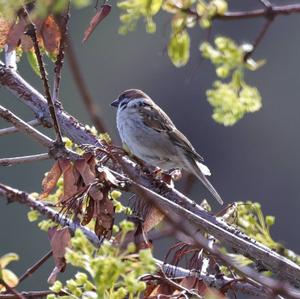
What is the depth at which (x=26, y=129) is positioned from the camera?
7.54 feet

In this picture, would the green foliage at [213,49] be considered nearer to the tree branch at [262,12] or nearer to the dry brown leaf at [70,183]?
the tree branch at [262,12]

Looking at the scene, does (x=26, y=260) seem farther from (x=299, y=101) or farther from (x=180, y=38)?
(x=180, y=38)

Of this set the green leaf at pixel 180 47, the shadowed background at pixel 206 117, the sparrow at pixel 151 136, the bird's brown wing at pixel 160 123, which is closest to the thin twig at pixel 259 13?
the green leaf at pixel 180 47

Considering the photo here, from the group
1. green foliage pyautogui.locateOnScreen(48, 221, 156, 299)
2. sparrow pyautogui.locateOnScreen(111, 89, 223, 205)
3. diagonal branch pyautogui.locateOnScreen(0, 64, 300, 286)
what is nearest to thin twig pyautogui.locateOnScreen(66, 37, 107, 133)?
green foliage pyautogui.locateOnScreen(48, 221, 156, 299)

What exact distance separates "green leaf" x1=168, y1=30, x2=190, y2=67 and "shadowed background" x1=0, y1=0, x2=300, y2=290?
37.4ft

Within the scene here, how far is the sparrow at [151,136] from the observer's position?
16.1 feet

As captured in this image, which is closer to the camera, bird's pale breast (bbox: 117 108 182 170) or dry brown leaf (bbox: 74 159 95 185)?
dry brown leaf (bbox: 74 159 95 185)

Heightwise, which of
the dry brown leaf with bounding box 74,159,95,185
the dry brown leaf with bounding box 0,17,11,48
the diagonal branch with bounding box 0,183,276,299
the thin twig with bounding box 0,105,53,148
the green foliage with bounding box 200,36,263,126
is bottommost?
the diagonal branch with bounding box 0,183,276,299

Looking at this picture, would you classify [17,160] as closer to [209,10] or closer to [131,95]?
[209,10]

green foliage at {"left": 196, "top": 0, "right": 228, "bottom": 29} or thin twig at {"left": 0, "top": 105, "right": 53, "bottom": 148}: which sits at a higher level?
green foliage at {"left": 196, "top": 0, "right": 228, "bottom": 29}

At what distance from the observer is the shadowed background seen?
567 inches

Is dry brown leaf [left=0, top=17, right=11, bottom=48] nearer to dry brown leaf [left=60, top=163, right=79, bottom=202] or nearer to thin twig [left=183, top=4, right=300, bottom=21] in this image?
dry brown leaf [left=60, top=163, right=79, bottom=202]

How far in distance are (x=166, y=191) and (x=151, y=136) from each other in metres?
2.48

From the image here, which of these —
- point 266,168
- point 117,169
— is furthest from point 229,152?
point 117,169
